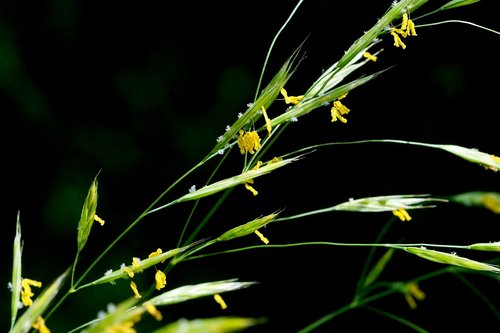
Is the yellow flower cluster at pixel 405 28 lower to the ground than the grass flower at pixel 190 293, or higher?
higher

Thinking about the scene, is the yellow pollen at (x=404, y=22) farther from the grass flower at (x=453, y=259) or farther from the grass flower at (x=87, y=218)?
the grass flower at (x=87, y=218)

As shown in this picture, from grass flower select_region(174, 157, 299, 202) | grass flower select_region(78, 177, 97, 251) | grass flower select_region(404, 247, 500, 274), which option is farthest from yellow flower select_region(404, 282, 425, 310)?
grass flower select_region(78, 177, 97, 251)

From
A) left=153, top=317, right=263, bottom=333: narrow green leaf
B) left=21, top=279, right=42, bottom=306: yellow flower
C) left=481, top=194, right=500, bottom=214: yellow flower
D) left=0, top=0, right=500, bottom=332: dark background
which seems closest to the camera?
left=153, top=317, right=263, bottom=333: narrow green leaf

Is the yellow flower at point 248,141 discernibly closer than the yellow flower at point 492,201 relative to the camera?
No

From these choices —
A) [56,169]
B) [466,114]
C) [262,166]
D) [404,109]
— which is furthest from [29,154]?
[262,166]

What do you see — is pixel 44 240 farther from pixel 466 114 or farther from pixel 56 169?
pixel 466 114

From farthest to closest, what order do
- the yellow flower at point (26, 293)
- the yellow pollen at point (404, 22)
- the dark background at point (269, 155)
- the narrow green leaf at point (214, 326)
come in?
the dark background at point (269, 155), the yellow pollen at point (404, 22), the yellow flower at point (26, 293), the narrow green leaf at point (214, 326)

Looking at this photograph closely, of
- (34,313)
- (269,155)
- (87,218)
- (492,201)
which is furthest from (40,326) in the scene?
(269,155)

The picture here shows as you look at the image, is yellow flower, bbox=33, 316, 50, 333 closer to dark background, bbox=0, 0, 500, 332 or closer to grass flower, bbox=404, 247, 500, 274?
grass flower, bbox=404, 247, 500, 274

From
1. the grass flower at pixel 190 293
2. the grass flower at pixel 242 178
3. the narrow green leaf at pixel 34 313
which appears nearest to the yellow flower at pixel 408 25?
the grass flower at pixel 242 178
